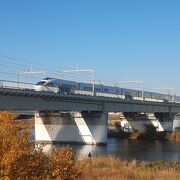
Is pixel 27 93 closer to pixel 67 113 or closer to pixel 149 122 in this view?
pixel 67 113

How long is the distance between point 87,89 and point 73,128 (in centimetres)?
990

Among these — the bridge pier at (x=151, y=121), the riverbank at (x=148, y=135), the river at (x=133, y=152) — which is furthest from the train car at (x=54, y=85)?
the bridge pier at (x=151, y=121)

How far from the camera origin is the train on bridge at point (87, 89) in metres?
69.8

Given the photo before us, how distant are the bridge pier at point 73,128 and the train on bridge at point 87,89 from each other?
4.27 m

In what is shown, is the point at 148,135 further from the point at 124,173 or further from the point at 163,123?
the point at 124,173

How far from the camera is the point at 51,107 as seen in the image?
199 ft

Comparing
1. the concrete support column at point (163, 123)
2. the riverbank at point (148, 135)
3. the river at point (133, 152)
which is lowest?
the river at point (133, 152)

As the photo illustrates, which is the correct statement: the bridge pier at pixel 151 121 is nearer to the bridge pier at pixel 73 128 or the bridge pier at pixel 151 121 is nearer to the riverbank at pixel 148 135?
the riverbank at pixel 148 135

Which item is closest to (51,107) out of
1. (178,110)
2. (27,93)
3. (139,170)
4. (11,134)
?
(27,93)

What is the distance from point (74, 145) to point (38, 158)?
183 ft

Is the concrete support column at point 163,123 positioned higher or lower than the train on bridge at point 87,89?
lower

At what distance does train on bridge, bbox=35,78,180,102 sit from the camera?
6981 cm

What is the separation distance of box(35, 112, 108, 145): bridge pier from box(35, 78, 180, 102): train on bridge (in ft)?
14.0

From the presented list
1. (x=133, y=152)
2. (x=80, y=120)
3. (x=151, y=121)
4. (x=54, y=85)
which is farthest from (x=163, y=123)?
(x=133, y=152)
